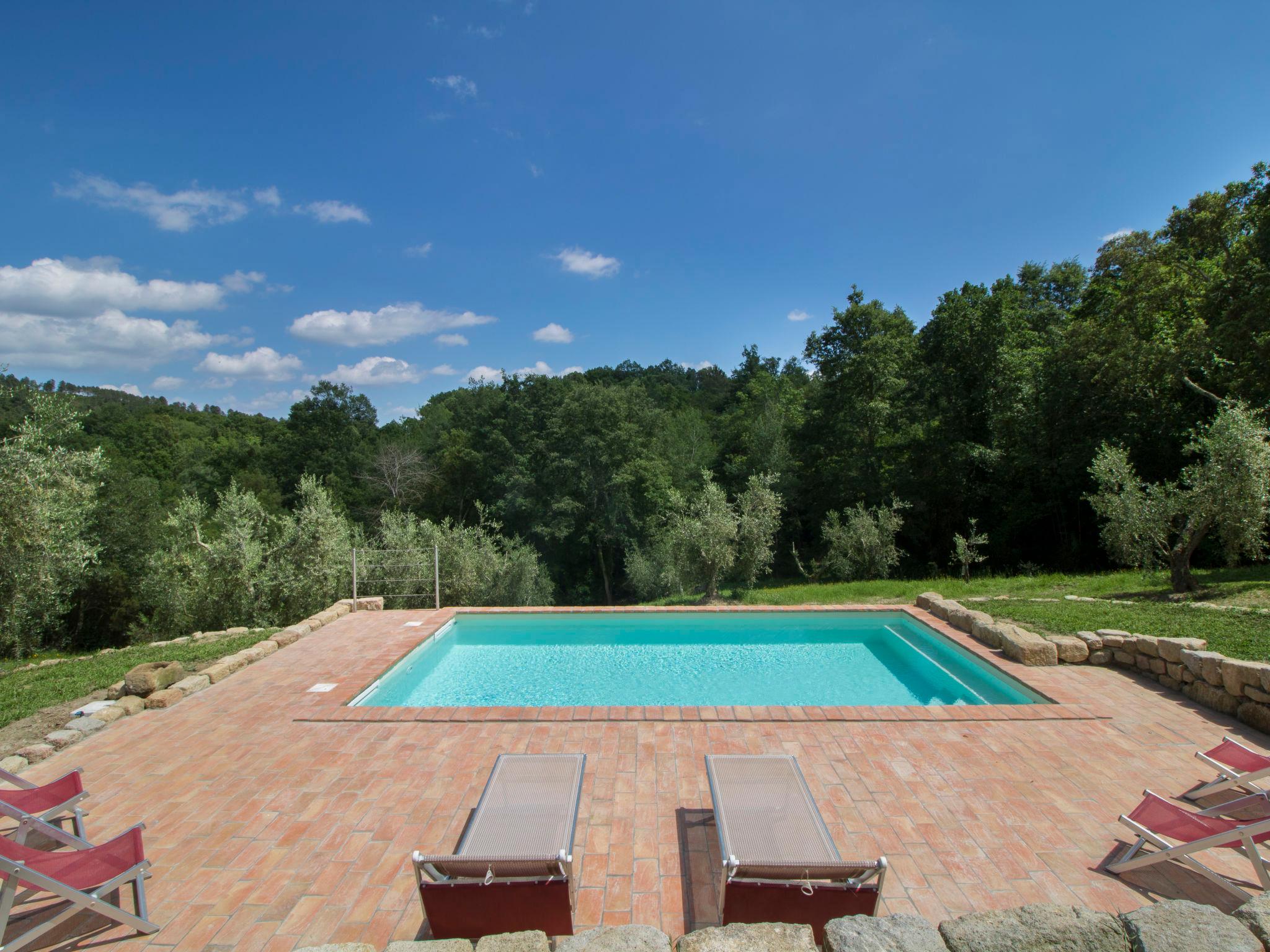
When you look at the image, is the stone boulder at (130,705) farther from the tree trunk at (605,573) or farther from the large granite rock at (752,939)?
the tree trunk at (605,573)

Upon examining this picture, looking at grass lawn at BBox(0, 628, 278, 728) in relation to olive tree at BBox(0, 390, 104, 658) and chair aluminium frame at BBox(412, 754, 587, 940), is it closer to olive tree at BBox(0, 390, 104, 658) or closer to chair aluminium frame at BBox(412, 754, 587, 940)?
olive tree at BBox(0, 390, 104, 658)

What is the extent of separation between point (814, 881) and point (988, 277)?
82.6ft

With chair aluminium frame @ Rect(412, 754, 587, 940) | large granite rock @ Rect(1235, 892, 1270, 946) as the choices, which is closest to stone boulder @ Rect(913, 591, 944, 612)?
large granite rock @ Rect(1235, 892, 1270, 946)

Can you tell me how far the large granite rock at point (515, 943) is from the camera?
7.91ft

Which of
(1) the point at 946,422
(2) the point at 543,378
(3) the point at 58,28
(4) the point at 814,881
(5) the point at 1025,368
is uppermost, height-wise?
(3) the point at 58,28

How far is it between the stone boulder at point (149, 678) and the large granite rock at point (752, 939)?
6.82m

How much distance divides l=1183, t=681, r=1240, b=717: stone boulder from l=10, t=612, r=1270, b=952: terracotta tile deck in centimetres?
14

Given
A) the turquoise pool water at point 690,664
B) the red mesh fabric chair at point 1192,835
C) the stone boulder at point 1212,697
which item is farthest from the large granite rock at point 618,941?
the stone boulder at point 1212,697

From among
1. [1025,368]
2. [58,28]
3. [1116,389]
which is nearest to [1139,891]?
[58,28]

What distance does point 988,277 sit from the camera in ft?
74.6

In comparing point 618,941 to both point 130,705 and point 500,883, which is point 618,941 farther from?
Result: point 130,705

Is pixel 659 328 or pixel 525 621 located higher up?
pixel 659 328

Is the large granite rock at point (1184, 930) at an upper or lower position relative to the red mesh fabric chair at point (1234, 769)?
upper

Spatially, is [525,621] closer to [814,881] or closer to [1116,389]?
[814,881]
